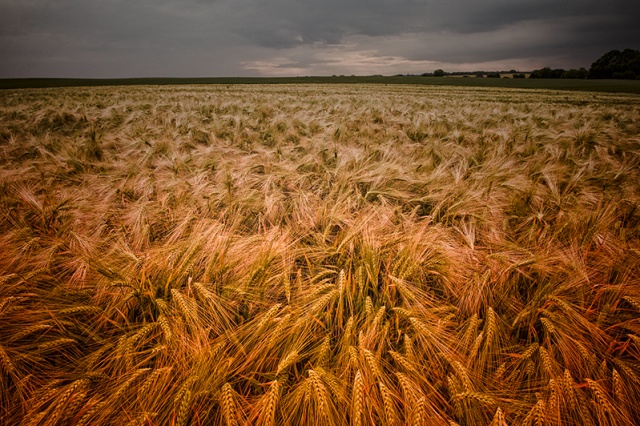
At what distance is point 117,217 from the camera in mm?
1882

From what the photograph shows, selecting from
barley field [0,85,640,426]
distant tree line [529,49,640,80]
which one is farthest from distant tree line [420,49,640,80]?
barley field [0,85,640,426]

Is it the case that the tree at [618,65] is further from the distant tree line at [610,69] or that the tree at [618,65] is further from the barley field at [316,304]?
the barley field at [316,304]

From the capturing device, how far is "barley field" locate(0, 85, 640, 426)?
3.00 feet

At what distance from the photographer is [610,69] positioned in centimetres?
6216

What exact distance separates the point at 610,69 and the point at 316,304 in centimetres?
9399

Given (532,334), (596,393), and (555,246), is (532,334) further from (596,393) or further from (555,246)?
(555,246)

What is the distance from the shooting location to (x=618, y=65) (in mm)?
62375

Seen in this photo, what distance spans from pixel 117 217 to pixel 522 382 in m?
2.33

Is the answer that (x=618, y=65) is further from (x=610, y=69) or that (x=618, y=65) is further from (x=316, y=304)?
(x=316, y=304)

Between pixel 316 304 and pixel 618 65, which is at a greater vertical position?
pixel 618 65

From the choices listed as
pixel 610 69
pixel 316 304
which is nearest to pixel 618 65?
pixel 610 69

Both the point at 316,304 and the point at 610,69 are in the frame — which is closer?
the point at 316,304

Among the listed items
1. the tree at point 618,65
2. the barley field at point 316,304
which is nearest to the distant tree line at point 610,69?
the tree at point 618,65

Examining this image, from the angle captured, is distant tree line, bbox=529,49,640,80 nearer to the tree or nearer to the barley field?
the tree
